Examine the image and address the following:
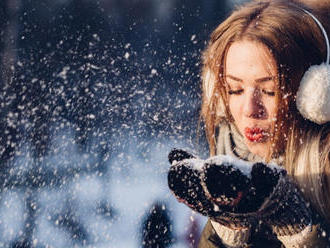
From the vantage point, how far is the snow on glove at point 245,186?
4.31 feet

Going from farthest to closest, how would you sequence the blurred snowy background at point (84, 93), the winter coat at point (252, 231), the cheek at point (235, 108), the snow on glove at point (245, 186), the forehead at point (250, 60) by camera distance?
the blurred snowy background at point (84, 93)
the cheek at point (235, 108)
the forehead at point (250, 60)
the winter coat at point (252, 231)
the snow on glove at point (245, 186)

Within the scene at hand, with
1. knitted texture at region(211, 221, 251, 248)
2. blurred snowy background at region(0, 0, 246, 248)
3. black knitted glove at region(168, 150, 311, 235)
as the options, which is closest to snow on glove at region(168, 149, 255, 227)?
black knitted glove at region(168, 150, 311, 235)

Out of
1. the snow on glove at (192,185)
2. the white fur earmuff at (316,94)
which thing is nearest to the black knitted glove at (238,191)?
the snow on glove at (192,185)

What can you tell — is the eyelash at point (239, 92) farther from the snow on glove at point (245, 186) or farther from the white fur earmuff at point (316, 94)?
the snow on glove at point (245, 186)

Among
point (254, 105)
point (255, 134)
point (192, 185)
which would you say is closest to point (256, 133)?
point (255, 134)

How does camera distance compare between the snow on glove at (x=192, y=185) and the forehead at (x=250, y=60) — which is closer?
the snow on glove at (x=192, y=185)

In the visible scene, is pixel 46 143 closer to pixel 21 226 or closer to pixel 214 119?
pixel 21 226

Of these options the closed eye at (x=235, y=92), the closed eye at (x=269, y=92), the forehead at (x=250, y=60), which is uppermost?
the forehead at (x=250, y=60)

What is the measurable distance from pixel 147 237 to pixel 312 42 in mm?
3671

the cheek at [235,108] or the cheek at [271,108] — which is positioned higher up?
the cheek at [271,108]

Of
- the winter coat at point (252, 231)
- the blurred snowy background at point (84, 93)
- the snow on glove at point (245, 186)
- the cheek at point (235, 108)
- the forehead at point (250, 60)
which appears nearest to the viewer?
the snow on glove at point (245, 186)

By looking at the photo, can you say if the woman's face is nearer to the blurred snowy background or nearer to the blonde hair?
the blonde hair

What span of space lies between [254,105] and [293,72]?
0.17 metres

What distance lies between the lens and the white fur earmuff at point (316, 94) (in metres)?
1.58
